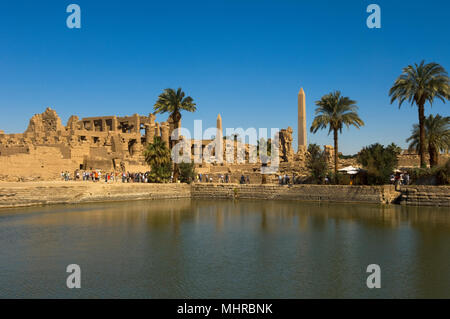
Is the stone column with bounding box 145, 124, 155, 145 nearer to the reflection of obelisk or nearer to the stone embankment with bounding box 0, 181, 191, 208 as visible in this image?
the reflection of obelisk

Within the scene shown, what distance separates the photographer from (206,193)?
35219 millimetres

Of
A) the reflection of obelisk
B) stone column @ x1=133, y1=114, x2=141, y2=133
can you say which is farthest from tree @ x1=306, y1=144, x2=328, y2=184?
stone column @ x1=133, y1=114, x2=141, y2=133

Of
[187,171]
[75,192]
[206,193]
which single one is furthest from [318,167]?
[75,192]

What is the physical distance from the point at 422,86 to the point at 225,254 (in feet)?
73.6

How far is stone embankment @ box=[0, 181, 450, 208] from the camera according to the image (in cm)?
2541

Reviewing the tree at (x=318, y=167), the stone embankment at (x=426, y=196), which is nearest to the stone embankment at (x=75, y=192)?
the tree at (x=318, y=167)

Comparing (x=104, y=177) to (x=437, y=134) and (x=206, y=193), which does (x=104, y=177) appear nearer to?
(x=206, y=193)

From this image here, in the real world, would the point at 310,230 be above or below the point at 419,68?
below

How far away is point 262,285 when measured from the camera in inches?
376

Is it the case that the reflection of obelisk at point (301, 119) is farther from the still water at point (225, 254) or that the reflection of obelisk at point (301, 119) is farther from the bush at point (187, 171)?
the still water at point (225, 254)

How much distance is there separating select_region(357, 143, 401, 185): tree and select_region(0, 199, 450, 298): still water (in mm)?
6195
